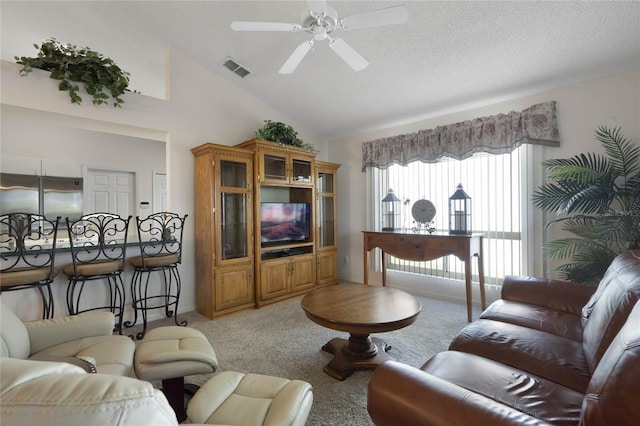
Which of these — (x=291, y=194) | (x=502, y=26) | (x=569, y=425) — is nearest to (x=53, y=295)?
(x=291, y=194)

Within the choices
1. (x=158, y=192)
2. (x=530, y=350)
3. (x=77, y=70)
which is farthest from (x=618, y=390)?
(x=158, y=192)

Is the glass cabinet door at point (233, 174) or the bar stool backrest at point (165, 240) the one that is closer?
the bar stool backrest at point (165, 240)

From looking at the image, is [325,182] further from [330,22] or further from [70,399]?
[70,399]

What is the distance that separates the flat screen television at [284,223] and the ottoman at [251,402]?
94.5 inches

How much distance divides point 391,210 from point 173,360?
3329 millimetres

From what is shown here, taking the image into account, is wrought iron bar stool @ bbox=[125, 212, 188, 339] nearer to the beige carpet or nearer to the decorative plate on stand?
the beige carpet

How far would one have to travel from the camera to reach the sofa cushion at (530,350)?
130 cm

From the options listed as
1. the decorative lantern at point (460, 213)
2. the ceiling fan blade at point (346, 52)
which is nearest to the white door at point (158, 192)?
the ceiling fan blade at point (346, 52)

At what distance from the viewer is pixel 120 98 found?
2910 millimetres

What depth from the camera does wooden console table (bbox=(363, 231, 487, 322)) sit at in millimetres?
2951

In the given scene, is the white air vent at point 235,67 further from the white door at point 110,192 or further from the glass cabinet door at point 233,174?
the white door at point 110,192

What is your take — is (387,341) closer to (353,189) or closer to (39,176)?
(353,189)

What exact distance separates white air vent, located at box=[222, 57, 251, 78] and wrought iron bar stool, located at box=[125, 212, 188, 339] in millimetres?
1907

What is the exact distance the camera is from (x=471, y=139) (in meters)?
3.34
